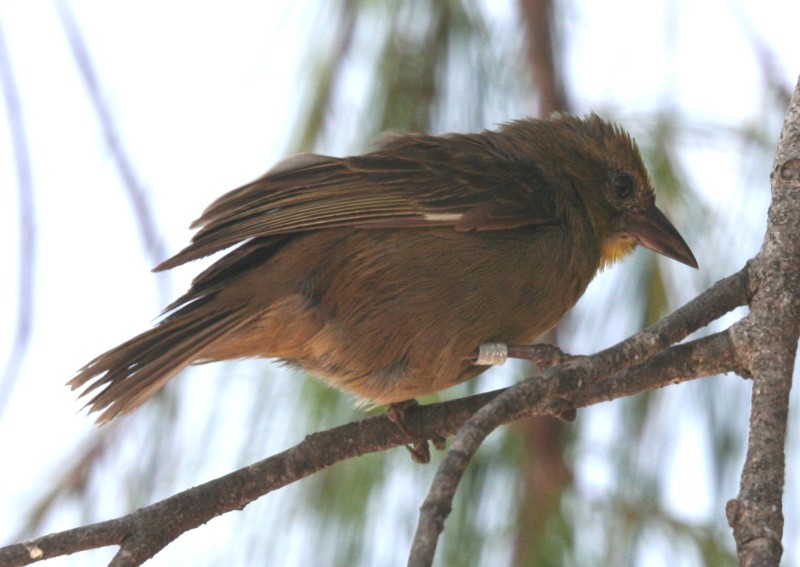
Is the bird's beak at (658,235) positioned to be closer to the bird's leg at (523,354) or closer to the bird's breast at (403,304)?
the bird's breast at (403,304)

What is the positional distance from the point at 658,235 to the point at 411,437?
1.24m

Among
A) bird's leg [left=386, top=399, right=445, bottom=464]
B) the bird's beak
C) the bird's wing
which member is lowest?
bird's leg [left=386, top=399, right=445, bottom=464]

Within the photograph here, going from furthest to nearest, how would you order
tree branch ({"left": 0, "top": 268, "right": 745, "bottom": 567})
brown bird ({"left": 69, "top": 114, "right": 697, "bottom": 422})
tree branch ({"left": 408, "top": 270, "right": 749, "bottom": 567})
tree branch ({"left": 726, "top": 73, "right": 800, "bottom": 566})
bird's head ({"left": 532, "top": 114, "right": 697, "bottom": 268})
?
bird's head ({"left": 532, "top": 114, "right": 697, "bottom": 268}) → brown bird ({"left": 69, "top": 114, "right": 697, "bottom": 422}) → tree branch ({"left": 0, "top": 268, "right": 745, "bottom": 567}) → tree branch ({"left": 726, "top": 73, "right": 800, "bottom": 566}) → tree branch ({"left": 408, "top": 270, "right": 749, "bottom": 567})

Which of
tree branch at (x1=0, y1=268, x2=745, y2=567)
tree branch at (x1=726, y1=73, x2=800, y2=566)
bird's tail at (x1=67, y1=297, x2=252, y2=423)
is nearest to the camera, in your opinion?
tree branch at (x1=726, y1=73, x2=800, y2=566)

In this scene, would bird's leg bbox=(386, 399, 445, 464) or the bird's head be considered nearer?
bird's leg bbox=(386, 399, 445, 464)

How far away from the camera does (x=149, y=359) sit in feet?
10.7

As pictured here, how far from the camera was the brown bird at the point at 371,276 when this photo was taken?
11.2 feet

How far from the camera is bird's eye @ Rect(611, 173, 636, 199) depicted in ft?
13.5

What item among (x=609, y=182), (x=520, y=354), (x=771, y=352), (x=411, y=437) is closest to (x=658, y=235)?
(x=609, y=182)

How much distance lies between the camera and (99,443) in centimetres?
398

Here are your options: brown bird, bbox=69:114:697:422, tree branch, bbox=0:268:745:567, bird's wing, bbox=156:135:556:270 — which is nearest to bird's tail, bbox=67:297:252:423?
brown bird, bbox=69:114:697:422

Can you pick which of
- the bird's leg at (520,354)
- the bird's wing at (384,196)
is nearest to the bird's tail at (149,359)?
the bird's wing at (384,196)

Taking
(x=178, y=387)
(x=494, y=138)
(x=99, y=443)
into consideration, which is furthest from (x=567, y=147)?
(x=99, y=443)

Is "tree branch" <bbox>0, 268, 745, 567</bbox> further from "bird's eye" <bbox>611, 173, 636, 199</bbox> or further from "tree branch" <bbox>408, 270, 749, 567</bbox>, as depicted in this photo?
"bird's eye" <bbox>611, 173, 636, 199</bbox>
